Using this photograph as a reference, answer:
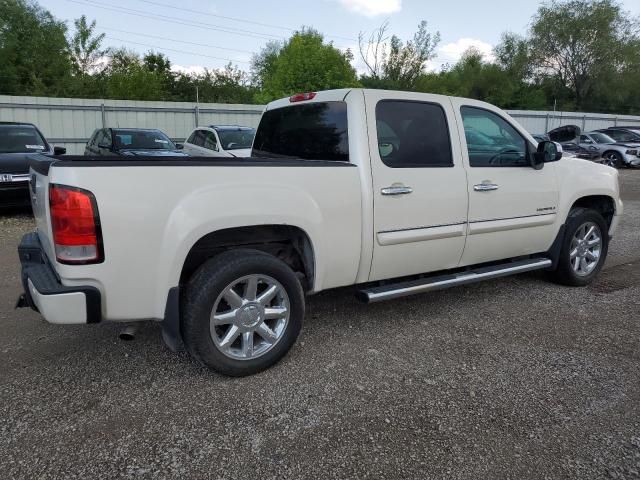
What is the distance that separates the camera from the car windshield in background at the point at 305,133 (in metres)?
3.78

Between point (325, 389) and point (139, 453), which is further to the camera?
point (325, 389)

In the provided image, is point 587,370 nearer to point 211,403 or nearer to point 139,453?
point 211,403

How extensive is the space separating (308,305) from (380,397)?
171cm

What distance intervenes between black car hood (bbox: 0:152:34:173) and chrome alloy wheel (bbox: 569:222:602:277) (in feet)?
26.3

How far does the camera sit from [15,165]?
321 inches

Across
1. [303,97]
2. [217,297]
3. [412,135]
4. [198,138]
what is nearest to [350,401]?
[217,297]

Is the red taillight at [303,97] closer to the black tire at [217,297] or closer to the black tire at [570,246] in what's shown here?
the black tire at [217,297]

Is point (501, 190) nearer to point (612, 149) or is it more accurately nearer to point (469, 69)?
point (612, 149)

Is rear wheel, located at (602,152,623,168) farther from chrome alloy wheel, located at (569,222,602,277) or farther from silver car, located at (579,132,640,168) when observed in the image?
chrome alloy wheel, located at (569,222,602,277)

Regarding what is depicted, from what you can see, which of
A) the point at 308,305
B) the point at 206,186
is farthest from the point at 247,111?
the point at 206,186

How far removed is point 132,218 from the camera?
271 centimetres

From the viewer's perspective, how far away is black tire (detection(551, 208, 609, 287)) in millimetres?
4961

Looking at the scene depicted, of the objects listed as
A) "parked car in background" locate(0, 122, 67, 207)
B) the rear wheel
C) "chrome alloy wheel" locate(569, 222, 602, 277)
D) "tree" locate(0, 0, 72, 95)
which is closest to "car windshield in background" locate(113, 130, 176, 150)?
"parked car in background" locate(0, 122, 67, 207)

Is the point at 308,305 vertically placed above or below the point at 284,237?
below
